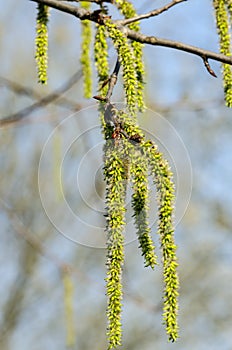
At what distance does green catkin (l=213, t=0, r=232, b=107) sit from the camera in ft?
4.15

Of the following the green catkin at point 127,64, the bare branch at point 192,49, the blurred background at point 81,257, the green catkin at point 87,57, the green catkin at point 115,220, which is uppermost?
the blurred background at point 81,257

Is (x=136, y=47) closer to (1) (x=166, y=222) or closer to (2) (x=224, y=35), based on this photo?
(2) (x=224, y=35)

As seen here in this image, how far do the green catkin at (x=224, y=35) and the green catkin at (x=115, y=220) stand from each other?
33 centimetres

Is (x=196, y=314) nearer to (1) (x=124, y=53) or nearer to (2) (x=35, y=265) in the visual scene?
(2) (x=35, y=265)

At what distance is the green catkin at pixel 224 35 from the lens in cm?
126

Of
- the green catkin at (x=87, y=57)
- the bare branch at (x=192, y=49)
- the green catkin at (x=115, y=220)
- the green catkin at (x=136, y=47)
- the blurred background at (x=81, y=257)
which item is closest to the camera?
the green catkin at (x=115, y=220)

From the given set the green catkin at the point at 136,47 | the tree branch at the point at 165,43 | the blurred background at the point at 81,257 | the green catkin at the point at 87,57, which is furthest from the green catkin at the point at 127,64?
the blurred background at the point at 81,257

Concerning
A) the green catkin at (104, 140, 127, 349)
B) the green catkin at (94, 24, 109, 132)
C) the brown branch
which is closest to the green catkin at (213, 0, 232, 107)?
the brown branch

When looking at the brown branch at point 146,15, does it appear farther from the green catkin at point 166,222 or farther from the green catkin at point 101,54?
the green catkin at point 166,222

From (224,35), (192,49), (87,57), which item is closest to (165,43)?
(192,49)

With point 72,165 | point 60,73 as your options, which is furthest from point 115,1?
point 60,73

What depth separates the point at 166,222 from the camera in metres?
1.02

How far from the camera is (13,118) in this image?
2186 mm

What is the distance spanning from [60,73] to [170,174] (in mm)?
6504
